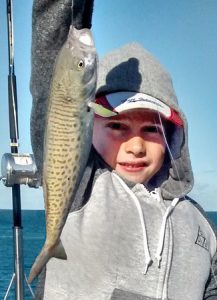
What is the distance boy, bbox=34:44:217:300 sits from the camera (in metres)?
3.64

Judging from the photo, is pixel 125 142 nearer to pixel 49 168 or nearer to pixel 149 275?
pixel 149 275

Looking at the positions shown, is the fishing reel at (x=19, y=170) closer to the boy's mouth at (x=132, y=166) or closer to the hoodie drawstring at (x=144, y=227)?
the hoodie drawstring at (x=144, y=227)

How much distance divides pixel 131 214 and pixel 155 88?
704 millimetres

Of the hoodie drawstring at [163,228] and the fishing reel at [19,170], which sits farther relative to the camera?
the fishing reel at [19,170]

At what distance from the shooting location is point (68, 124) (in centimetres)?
267

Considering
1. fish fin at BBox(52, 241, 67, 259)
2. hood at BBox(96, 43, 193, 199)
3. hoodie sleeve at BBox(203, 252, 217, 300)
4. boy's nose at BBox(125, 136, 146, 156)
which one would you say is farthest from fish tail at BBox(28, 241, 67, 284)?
hoodie sleeve at BBox(203, 252, 217, 300)

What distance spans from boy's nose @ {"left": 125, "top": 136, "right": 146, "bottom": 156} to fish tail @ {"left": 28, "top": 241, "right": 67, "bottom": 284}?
89 cm

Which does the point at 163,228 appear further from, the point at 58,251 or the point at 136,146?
the point at 58,251

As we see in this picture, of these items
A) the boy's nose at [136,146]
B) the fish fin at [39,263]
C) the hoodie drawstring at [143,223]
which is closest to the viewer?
the fish fin at [39,263]

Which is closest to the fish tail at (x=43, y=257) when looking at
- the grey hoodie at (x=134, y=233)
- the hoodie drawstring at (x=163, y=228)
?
the grey hoodie at (x=134, y=233)

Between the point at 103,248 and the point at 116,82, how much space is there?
89 centimetres

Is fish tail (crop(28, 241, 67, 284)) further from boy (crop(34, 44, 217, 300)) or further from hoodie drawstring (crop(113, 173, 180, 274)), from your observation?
hoodie drawstring (crop(113, 173, 180, 274))

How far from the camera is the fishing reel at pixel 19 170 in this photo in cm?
479

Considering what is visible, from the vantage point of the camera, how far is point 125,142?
12.0 ft
